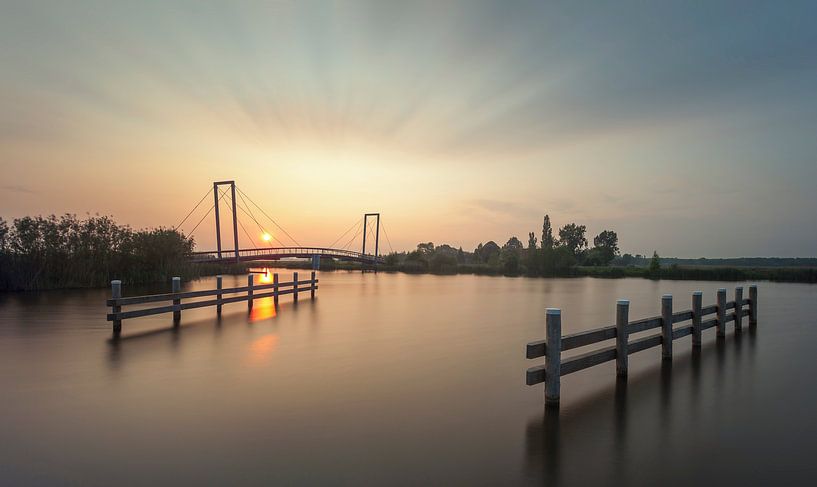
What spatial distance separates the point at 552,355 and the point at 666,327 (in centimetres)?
420

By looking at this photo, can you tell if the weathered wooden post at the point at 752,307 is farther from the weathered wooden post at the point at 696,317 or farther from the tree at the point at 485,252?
the tree at the point at 485,252

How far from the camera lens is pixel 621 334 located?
7734mm

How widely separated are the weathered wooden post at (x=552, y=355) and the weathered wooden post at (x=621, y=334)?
1672mm

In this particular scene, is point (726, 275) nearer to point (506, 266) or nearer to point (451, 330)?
point (506, 266)

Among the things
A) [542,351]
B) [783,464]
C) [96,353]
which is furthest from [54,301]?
[783,464]

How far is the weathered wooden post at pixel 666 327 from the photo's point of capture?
8.99 metres

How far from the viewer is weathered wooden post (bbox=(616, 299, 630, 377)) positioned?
7.57 m

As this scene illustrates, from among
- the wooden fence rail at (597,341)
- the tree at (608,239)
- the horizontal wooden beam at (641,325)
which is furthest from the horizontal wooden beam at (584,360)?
the tree at (608,239)

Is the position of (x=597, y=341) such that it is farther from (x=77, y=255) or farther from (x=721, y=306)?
(x=77, y=255)

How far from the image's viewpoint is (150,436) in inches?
218

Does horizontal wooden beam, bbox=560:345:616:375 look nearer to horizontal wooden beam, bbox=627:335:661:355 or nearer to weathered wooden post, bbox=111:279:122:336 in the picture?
horizontal wooden beam, bbox=627:335:661:355

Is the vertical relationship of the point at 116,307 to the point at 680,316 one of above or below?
below

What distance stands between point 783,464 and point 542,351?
266 cm

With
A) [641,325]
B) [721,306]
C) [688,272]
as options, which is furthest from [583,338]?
[688,272]
